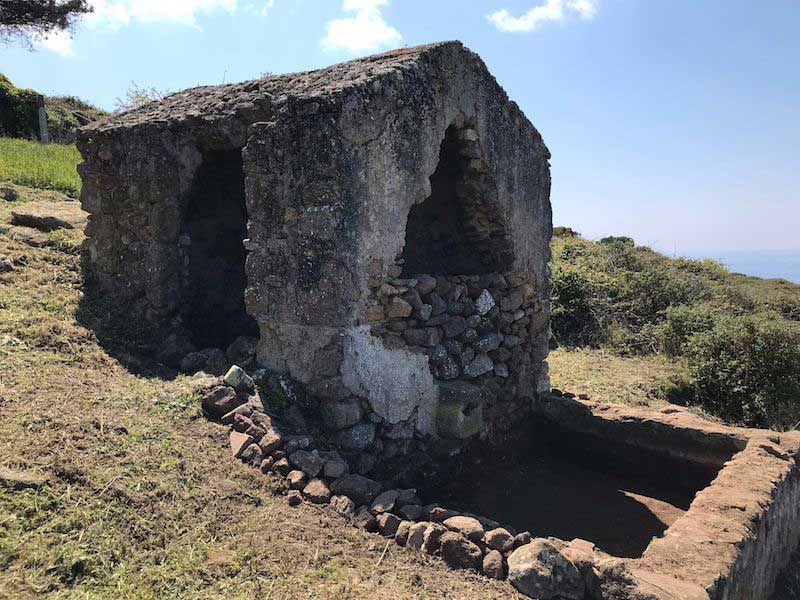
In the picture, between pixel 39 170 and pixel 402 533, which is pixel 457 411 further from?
pixel 39 170

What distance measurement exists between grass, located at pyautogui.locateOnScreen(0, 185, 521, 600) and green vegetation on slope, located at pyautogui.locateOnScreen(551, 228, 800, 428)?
6237 mm

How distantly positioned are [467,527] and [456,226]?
10.1ft

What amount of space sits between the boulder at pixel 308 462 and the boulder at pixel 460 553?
0.81m

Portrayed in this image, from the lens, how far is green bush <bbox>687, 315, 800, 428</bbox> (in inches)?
285

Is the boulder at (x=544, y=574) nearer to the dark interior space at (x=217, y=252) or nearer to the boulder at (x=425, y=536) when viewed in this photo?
the boulder at (x=425, y=536)

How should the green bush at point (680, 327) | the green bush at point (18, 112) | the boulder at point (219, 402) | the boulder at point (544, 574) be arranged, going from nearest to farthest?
the boulder at point (544, 574), the boulder at point (219, 402), the green bush at point (680, 327), the green bush at point (18, 112)

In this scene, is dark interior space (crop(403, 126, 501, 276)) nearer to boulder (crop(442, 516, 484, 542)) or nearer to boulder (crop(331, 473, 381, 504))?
boulder (crop(331, 473, 381, 504))

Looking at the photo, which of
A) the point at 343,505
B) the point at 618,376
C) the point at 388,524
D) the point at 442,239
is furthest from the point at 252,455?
the point at 618,376

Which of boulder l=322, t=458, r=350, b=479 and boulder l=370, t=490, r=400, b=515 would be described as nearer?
boulder l=370, t=490, r=400, b=515

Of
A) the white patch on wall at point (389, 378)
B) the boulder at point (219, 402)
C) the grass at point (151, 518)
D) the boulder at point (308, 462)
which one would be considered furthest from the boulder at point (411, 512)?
the boulder at point (219, 402)

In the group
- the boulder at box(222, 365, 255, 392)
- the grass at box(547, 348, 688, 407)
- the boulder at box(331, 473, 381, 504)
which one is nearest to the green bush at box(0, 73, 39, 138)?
the grass at box(547, 348, 688, 407)

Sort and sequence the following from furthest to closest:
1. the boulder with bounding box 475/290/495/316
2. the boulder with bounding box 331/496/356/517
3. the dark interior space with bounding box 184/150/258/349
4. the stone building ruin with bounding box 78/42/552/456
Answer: the dark interior space with bounding box 184/150/258/349, the boulder with bounding box 475/290/495/316, the stone building ruin with bounding box 78/42/552/456, the boulder with bounding box 331/496/356/517

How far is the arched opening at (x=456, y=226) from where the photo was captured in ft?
16.2

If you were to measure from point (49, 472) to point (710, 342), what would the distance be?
7917 mm
